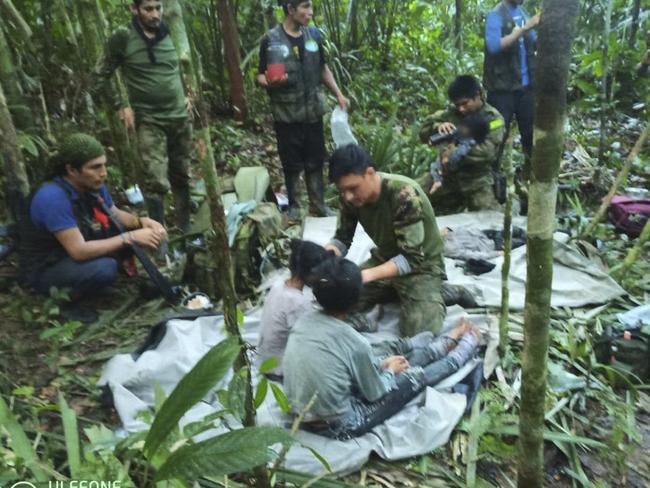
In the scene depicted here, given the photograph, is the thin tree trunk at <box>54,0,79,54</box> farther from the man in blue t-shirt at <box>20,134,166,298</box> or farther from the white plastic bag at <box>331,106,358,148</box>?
the white plastic bag at <box>331,106,358,148</box>

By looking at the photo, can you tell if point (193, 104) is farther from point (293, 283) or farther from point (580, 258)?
point (580, 258)

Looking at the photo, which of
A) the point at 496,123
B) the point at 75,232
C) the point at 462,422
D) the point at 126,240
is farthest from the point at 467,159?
the point at 75,232

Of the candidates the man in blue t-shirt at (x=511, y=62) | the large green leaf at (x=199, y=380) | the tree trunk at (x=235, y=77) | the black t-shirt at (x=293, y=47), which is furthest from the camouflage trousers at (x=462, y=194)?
the large green leaf at (x=199, y=380)

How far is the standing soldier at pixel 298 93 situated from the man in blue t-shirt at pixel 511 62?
135cm

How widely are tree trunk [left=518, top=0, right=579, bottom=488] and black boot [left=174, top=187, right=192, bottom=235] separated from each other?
11.3ft

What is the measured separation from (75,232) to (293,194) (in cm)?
218

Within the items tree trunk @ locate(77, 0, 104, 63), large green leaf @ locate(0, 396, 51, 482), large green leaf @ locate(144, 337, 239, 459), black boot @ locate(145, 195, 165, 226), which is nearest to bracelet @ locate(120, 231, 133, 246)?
black boot @ locate(145, 195, 165, 226)

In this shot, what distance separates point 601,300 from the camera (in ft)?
12.0

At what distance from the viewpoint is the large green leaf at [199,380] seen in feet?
4.78

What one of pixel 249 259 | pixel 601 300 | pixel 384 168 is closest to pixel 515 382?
pixel 601 300

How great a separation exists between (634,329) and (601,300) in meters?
0.72

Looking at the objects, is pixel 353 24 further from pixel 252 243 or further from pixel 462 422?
pixel 462 422

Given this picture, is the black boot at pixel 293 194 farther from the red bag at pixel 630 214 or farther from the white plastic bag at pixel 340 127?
the red bag at pixel 630 214

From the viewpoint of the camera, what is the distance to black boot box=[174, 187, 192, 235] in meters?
4.67
